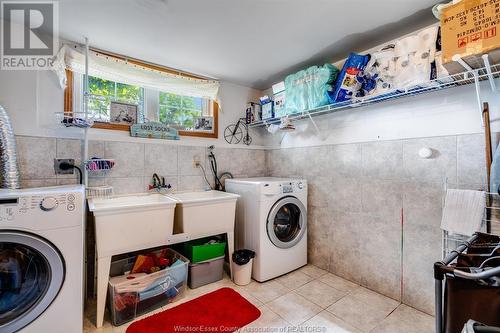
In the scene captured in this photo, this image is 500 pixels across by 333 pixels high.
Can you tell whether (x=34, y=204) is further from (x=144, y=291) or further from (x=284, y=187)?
(x=284, y=187)

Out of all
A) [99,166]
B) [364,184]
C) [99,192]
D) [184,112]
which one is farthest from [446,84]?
[99,192]

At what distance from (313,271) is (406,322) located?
92cm

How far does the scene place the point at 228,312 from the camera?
1784 mm

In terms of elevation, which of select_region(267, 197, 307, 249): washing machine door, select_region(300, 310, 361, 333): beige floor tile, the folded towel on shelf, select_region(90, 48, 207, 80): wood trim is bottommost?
select_region(300, 310, 361, 333): beige floor tile

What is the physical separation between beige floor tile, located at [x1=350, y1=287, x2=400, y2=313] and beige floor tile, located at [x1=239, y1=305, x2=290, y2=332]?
755mm

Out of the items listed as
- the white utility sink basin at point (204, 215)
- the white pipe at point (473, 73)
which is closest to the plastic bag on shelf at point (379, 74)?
the white pipe at point (473, 73)

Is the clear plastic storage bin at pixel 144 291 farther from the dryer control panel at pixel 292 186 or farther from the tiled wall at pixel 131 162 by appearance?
the dryer control panel at pixel 292 186

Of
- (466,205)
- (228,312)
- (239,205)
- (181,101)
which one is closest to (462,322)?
(466,205)

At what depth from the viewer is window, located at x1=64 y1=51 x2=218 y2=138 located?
212cm

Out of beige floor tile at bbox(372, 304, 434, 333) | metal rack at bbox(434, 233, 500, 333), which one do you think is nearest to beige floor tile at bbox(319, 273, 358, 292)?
beige floor tile at bbox(372, 304, 434, 333)

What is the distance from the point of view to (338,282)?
2.23m

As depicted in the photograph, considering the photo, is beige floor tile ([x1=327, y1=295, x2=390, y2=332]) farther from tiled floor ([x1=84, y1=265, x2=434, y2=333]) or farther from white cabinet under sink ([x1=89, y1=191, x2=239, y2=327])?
white cabinet under sink ([x1=89, y1=191, x2=239, y2=327])

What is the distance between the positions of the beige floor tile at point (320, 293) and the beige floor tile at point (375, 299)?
13 cm

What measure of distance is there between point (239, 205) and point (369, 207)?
49.8 inches
